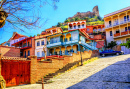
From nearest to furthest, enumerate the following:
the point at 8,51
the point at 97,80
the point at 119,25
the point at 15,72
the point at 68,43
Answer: the point at 97,80 → the point at 15,72 → the point at 68,43 → the point at 8,51 → the point at 119,25

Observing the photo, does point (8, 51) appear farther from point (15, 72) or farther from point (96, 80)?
→ point (96, 80)

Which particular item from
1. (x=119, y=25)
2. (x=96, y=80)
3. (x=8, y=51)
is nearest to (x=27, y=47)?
(x=8, y=51)

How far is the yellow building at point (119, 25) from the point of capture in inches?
1345

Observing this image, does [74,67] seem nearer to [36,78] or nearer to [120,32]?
[36,78]

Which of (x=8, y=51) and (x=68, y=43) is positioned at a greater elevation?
(x=68, y=43)

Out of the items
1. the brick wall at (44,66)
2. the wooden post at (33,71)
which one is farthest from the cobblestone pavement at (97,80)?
the wooden post at (33,71)

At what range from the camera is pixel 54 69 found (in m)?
15.9

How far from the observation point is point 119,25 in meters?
35.5

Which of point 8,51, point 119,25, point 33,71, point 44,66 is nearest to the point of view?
point 33,71

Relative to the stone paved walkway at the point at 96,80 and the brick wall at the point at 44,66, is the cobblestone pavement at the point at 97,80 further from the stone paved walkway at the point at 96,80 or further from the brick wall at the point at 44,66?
the brick wall at the point at 44,66

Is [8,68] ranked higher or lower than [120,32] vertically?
lower

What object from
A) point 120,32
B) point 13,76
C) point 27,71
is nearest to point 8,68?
point 13,76

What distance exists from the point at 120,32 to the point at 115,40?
2.90 meters

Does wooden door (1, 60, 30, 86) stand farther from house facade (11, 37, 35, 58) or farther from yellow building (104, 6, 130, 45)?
yellow building (104, 6, 130, 45)
